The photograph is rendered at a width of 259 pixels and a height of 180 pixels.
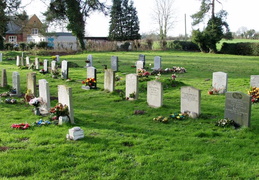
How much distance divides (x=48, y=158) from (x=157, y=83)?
5706 mm

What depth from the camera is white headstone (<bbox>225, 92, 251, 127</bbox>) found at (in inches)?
318

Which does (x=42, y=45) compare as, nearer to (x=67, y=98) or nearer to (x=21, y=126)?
(x=67, y=98)

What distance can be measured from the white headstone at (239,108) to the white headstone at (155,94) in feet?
9.38

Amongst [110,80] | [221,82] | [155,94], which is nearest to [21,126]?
[155,94]

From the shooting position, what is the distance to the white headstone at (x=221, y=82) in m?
13.0

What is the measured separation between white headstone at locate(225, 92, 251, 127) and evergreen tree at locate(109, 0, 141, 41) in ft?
186

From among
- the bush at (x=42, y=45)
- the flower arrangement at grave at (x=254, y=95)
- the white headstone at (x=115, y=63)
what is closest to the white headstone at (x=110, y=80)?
the flower arrangement at grave at (x=254, y=95)

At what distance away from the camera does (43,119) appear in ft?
31.4

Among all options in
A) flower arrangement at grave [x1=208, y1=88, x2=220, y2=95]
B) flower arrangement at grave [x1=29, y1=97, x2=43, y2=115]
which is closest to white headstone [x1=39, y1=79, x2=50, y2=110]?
flower arrangement at grave [x1=29, y1=97, x2=43, y2=115]

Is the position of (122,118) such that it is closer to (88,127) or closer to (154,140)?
(88,127)

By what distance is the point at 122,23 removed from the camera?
64.2 m

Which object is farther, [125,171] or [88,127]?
[88,127]

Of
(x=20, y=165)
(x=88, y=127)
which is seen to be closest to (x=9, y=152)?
(x=20, y=165)

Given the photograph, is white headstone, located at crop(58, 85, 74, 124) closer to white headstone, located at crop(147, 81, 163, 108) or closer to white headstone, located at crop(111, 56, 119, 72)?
white headstone, located at crop(147, 81, 163, 108)
